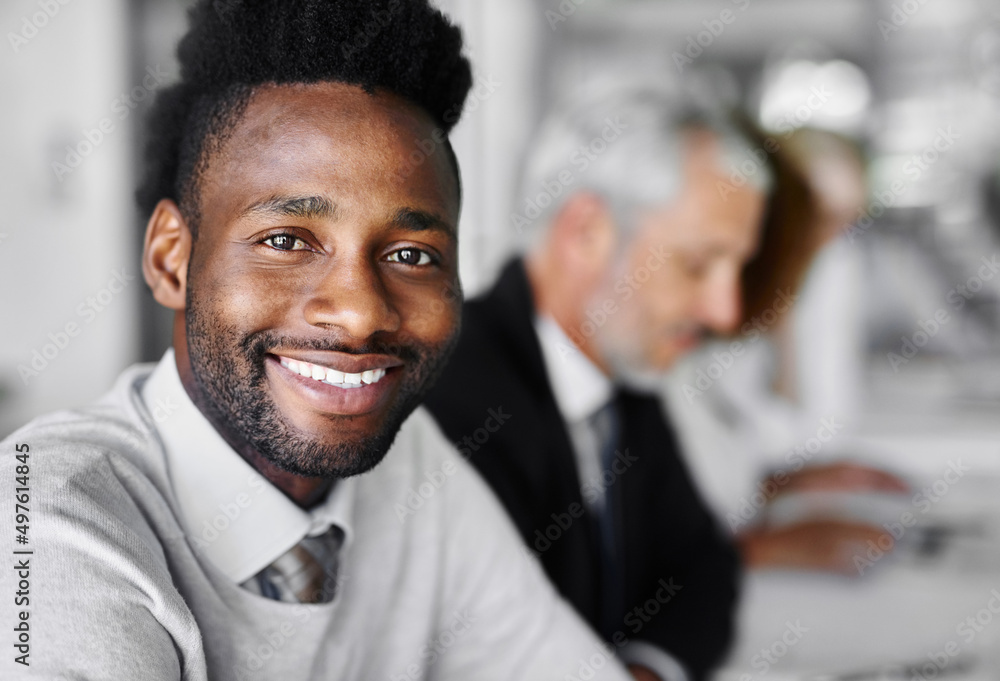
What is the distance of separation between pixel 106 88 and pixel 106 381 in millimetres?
733

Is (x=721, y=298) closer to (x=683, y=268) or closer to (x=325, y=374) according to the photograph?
(x=683, y=268)

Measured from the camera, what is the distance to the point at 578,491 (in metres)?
1.11

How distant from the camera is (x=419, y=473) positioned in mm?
751

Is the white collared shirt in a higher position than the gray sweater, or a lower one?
lower

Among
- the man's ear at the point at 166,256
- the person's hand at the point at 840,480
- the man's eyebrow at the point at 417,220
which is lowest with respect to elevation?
the person's hand at the point at 840,480

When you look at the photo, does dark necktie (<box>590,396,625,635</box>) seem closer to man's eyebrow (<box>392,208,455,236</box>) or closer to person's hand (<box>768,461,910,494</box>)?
person's hand (<box>768,461,910,494</box>)

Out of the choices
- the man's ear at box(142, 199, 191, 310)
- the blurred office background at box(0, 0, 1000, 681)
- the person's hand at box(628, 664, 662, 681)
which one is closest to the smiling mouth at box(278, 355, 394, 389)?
the man's ear at box(142, 199, 191, 310)

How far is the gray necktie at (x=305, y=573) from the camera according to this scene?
58 centimetres

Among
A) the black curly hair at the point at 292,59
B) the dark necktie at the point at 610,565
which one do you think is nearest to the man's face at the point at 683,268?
the dark necktie at the point at 610,565

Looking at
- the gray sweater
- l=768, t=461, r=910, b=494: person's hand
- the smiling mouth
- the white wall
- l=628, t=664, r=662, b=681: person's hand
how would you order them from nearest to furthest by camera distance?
the gray sweater
the smiling mouth
l=628, t=664, r=662, b=681: person's hand
l=768, t=461, r=910, b=494: person's hand
the white wall

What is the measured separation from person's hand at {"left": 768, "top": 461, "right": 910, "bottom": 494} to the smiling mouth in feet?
4.16

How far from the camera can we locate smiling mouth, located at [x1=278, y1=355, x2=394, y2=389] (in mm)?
533

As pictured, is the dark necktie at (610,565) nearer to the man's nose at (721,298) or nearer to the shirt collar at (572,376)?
the shirt collar at (572,376)

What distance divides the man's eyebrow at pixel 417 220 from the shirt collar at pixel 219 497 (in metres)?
0.19
